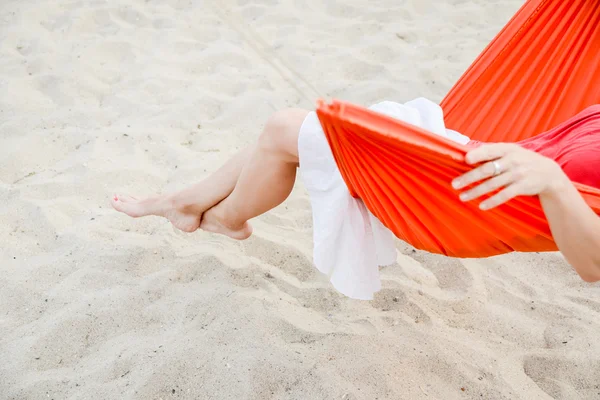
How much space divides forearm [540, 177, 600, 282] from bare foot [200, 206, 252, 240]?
2.68 ft

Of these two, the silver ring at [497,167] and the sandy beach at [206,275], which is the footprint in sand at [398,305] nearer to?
the sandy beach at [206,275]

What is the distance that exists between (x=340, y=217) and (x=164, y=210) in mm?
568

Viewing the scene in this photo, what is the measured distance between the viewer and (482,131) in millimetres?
1597

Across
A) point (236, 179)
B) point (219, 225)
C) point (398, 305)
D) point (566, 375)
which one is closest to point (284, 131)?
point (236, 179)

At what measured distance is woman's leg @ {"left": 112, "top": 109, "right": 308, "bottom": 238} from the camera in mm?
1307

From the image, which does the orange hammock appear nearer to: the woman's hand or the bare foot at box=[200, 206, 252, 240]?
the woman's hand

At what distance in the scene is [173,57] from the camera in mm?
2656

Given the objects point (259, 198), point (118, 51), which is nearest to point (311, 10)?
point (118, 51)

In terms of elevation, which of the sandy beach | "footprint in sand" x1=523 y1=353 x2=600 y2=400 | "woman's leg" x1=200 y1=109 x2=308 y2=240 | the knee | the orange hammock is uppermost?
the orange hammock

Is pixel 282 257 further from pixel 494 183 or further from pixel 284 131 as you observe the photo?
pixel 494 183

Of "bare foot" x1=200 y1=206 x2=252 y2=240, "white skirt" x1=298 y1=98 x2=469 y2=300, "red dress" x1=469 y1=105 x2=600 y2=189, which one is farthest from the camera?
"bare foot" x1=200 y1=206 x2=252 y2=240

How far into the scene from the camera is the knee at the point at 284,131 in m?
1.28

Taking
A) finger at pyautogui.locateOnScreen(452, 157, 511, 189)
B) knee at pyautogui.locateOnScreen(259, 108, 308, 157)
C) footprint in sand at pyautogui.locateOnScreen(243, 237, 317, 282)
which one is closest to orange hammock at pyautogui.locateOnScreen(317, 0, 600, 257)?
finger at pyautogui.locateOnScreen(452, 157, 511, 189)

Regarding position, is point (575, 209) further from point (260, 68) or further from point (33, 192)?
point (260, 68)
